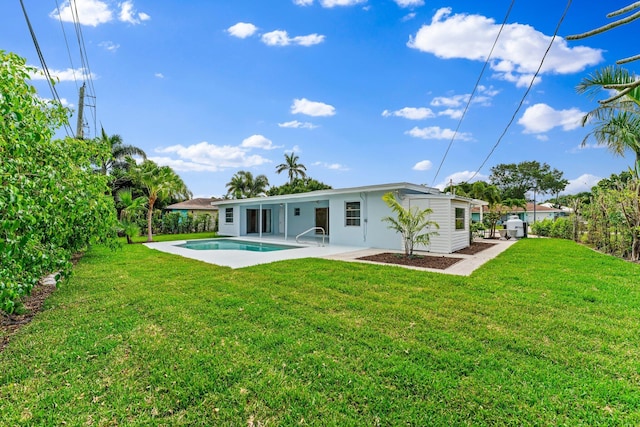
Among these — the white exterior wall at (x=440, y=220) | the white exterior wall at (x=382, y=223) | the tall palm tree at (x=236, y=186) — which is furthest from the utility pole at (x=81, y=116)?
the tall palm tree at (x=236, y=186)

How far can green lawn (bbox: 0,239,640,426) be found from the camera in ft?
8.22

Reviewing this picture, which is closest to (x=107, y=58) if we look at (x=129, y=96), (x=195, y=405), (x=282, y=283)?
(x=129, y=96)

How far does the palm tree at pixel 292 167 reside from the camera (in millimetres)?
41000

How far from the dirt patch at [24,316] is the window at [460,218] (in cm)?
1307

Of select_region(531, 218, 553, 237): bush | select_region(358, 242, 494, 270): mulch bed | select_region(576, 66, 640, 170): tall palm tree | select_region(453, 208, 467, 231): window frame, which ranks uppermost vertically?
select_region(576, 66, 640, 170): tall palm tree

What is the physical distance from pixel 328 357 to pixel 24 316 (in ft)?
16.6

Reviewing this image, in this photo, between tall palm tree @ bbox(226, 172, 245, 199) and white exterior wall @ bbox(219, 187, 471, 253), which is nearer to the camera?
white exterior wall @ bbox(219, 187, 471, 253)

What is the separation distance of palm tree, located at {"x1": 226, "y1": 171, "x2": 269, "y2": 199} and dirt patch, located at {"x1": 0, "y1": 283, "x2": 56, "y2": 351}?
105 ft

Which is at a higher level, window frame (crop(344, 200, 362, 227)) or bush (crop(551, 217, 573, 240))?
window frame (crop(344, 200, 362, 227))

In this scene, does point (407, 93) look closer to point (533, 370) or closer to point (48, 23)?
point (48, 23)

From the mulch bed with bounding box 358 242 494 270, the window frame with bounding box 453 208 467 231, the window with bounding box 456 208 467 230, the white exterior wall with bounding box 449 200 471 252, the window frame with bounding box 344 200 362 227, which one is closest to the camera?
the mulch bed with bounding box 358 242 494 270

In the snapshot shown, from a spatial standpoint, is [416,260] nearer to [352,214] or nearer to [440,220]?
[440,220]

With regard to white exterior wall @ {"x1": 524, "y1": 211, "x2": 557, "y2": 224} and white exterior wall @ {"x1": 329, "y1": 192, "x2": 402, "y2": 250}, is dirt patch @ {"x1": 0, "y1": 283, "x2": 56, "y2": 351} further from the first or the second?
white exterior wall @ {"x1": 524, "y1": 211, "x2": 557, "y2": 224}

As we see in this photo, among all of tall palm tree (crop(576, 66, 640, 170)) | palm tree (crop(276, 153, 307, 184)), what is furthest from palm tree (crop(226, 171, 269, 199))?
tall palm tree (crop(576, 66, 640, 170))
